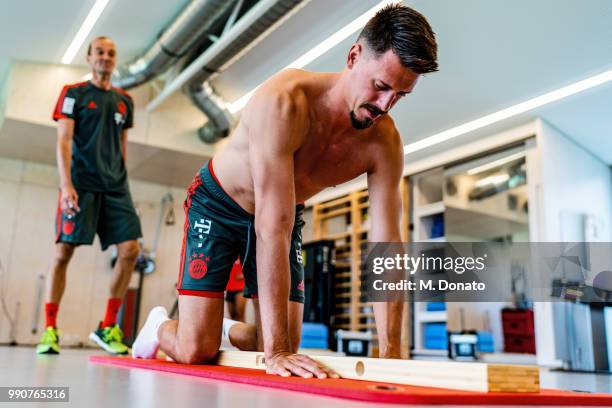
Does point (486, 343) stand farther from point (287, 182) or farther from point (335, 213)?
point (287, 182)

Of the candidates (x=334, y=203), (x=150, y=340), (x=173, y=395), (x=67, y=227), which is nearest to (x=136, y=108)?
(x=334, y=203)

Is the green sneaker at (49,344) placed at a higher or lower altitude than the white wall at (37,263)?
lower

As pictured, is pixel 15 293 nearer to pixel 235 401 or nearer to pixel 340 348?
pixel 340 348

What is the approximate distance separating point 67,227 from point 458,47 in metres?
3.26

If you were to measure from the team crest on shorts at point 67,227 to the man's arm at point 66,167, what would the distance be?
0.08m

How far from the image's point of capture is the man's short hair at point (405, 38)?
4.72 ft

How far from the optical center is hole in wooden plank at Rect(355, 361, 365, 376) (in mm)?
1248

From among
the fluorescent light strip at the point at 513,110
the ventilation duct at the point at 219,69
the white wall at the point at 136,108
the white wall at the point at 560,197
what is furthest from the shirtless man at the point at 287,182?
the white wall at the point at 136,108

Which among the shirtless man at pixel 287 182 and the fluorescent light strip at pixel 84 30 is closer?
the shirtless man at pixel 287 182

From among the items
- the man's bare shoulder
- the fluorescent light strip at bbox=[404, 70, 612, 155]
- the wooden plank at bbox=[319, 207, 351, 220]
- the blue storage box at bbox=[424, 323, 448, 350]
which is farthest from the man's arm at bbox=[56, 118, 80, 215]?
the wooden plank at bbox=[319, 207, 351, 220]

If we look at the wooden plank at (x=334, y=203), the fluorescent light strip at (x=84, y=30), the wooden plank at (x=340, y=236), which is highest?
the fluorescent light strip at (x=84, y=30)

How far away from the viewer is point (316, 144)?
1720 mm

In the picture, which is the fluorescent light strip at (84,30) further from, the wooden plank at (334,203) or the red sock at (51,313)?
the wooden plank at (334,203)

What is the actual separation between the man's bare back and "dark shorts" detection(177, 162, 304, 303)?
2.6 inches
